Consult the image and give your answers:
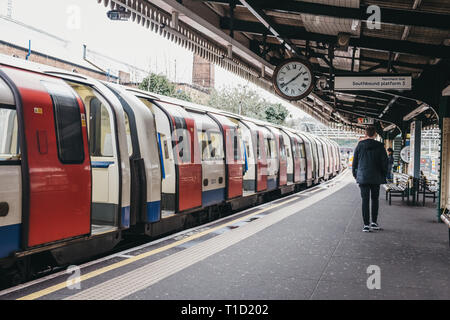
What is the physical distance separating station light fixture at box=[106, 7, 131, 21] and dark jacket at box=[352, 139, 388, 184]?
15.1 feet

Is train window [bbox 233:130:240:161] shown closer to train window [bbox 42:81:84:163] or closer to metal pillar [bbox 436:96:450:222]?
metal pillar [bbox 436:96:450:222]

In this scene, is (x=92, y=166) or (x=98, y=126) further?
(x=98, y=126)

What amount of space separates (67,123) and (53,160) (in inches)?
21.6

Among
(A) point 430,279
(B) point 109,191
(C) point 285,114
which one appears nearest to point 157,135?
(B) point 109,191

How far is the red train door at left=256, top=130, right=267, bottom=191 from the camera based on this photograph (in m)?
12.3

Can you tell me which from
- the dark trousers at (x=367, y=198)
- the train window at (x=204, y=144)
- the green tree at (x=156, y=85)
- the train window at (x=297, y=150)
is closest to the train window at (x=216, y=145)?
the train window at (x=204, y=144)

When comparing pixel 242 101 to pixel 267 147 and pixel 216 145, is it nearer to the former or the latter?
pixel 267 147

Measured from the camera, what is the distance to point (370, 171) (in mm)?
7754

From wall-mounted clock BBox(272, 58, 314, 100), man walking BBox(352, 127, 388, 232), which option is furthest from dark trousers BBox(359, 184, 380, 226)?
wall-mounted clock BBox(272, 58, 314, 100)

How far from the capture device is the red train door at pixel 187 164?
24.9 feet

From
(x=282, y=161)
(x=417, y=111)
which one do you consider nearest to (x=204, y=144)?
(x=282, y=161)
